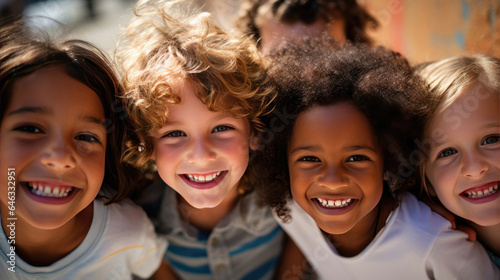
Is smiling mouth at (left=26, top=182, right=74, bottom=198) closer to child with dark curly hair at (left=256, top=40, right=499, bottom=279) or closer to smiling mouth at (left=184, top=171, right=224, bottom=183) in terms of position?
smiling mouth at (left=184, top=171, right=224, bottom=183)

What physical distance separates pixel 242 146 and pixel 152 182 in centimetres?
42

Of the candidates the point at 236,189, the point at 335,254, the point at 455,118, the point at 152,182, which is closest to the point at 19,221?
the point at 152,182

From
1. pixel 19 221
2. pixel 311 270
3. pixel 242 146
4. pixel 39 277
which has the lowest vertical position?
pixel 311 270

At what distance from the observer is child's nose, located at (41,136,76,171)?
42.3 inches

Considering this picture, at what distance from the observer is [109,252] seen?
1.27 meters

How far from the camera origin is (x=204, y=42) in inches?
48.5

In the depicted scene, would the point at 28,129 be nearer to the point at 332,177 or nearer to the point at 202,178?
the point at 202,178

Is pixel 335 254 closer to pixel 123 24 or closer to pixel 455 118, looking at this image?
pixel 455 118

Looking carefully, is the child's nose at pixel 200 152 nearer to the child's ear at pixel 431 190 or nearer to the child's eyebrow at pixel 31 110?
the child's eyebrow at pixel 31 110

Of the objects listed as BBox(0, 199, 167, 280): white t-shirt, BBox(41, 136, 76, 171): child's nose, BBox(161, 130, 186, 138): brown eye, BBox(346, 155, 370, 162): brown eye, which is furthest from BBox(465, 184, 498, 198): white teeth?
BBox(41, 136, 76, 171): child's nose

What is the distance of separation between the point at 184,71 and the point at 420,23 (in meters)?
1.31

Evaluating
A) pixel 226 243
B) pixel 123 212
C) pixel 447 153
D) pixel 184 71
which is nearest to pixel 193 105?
pixel 184 71

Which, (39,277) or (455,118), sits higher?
(455,118)

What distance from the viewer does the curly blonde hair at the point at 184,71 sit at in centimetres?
116
